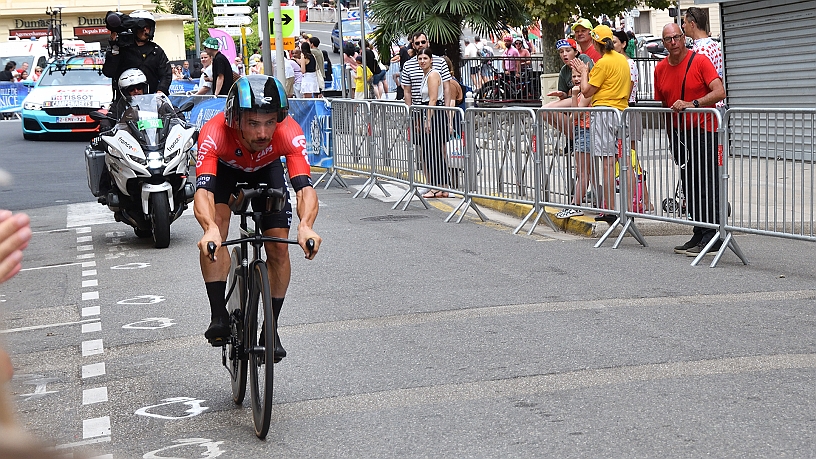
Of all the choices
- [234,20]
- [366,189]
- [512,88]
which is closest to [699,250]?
[366,189]

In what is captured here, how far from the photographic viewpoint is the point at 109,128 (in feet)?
39.0

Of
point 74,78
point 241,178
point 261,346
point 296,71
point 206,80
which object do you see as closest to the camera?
point 261,346

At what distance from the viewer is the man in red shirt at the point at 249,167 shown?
5.70 m

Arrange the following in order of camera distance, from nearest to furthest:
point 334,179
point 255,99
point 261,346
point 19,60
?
point 261,346
point 255,99
point 334,179
point 19,60

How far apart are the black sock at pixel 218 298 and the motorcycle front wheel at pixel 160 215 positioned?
5.39m

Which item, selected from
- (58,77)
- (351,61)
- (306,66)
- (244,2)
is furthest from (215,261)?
(351,61)

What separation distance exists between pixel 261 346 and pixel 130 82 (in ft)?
22.3

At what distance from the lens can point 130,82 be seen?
11570 mm

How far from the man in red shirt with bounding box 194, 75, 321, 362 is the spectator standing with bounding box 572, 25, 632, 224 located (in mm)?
5650

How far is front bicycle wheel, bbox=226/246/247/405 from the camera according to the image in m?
5.69

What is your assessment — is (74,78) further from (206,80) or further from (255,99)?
(255,99)

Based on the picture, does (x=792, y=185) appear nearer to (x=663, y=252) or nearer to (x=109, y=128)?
(x=663, y=252)

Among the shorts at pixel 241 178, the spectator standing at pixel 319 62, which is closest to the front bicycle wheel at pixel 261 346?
the shorts at pixel 241 178

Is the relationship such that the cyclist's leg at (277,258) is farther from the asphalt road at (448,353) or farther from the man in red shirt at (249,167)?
the asphalt road at (448,353)
